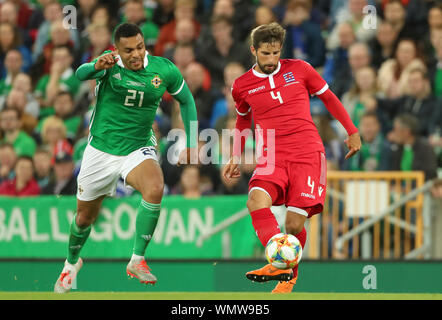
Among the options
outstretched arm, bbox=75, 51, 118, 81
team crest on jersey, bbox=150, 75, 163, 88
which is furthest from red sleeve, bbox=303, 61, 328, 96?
outstretched arm, bbox=75, 51, 118, 81

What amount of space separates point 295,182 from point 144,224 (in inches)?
57.1

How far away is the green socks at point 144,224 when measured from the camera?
897 centimetres

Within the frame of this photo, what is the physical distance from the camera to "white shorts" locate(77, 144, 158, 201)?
360 inches

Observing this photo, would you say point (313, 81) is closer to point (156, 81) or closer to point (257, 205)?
point (257, 205)

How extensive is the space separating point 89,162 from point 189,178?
3.67 metres

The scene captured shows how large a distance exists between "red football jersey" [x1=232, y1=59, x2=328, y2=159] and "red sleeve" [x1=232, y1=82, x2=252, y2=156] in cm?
11

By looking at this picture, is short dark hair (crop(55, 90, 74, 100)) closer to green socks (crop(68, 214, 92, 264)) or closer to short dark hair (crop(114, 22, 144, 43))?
green socks (crop(68, 214, 92, 264))

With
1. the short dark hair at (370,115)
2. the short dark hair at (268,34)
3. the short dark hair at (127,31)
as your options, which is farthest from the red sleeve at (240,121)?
the short dark hair at (370,115)

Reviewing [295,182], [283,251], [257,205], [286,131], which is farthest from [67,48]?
[283,251]

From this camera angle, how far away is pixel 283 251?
8039 millimetres

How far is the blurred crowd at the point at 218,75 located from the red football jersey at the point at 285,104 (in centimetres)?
367

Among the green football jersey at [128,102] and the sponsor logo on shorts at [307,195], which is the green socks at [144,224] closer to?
the green football jersey at [128,102]

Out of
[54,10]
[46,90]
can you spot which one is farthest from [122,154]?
[54,10]

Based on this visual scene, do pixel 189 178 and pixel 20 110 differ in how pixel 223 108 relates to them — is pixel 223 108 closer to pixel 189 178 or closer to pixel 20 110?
pixel 189 178
